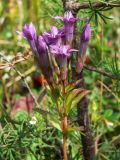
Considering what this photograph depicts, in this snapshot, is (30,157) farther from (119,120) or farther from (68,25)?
(119,120)

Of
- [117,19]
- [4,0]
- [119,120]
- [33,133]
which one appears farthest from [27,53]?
[4,0]

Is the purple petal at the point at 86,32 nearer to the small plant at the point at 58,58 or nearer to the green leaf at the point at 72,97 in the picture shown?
the small plant at the point at 58,58

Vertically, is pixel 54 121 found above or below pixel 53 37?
below

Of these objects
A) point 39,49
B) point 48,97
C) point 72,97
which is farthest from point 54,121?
point 48,97

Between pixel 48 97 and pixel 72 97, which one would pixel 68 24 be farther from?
pixel 48 97

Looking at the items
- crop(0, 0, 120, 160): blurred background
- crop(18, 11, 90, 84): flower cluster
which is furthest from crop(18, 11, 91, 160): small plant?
crop(0, 0, 120, 160): blurred background

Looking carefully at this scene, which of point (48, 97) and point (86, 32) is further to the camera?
point (48, 97)

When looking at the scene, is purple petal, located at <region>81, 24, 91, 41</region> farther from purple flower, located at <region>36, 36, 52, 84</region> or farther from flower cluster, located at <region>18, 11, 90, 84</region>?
purple flower, located at <region>36, 36, 52, 84</region>
